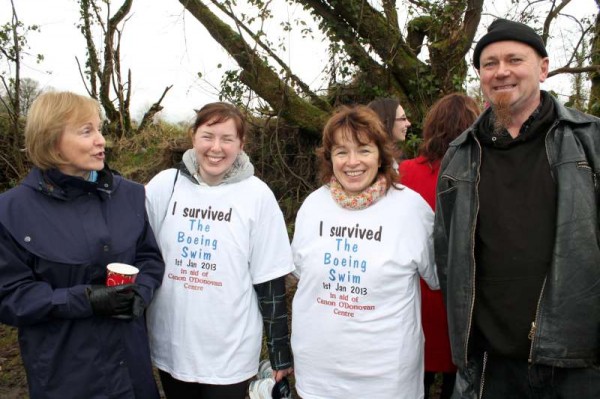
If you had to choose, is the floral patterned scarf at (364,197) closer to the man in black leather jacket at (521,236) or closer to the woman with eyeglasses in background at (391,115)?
the man in black leather jacket at (521,236)

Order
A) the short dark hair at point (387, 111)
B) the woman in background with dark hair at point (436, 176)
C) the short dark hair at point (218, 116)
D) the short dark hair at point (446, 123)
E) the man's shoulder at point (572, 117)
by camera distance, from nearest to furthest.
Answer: the man's shoulder at point (572, 117) → the short dark hair at point (218, 116) → the woman in background with dark hair at point (436, 176) → the short dark hair at point (446, 123) → the short dark hair at point (387, 111)

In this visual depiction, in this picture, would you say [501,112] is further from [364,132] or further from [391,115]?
[391,115]

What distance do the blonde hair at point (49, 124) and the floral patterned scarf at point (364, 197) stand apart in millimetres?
1294

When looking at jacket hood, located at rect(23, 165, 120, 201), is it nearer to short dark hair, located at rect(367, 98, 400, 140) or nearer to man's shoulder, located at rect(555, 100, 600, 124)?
man's shoulder, located at rect(555, 100, 600, 124)

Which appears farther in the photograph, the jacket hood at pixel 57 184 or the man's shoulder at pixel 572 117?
the jacket hood at pixel 57 184

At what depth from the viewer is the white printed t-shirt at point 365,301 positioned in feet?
7.91

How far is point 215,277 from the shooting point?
2666 mm

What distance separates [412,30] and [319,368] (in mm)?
5917

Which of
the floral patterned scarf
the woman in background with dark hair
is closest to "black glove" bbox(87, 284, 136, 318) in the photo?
the floral patterned scarf

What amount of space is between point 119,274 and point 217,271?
505mm

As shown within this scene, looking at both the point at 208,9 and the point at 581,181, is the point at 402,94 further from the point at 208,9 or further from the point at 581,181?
the point at 581,181

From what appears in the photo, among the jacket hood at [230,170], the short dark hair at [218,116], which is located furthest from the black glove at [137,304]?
the short dark hair at [218,116]

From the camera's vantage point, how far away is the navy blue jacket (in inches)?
89.4

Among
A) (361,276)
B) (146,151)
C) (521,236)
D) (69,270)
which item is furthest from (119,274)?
(146,151)
